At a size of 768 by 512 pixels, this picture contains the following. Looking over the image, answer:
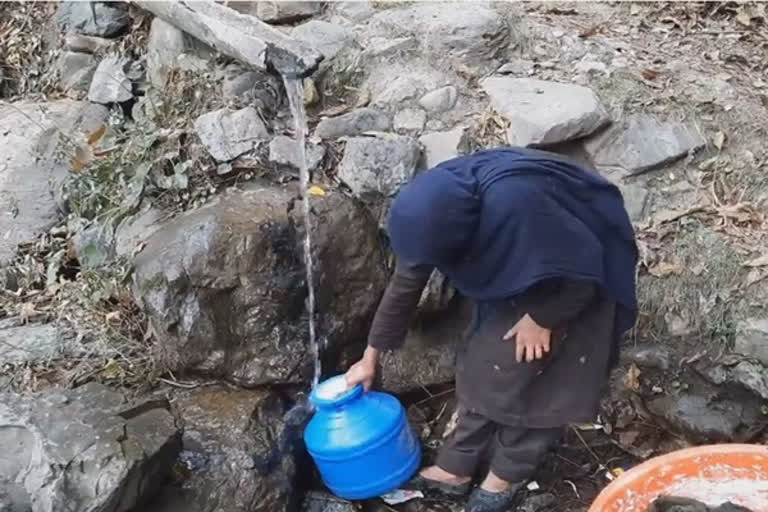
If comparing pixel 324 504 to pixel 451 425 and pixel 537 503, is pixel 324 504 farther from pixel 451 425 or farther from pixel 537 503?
pixel 537 503

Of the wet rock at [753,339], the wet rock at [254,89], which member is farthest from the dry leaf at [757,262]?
the wet rock at [254,89]

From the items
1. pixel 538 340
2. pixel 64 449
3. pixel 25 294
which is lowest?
pixel 25 294

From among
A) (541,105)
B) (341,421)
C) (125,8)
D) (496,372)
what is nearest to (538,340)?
(496,372)

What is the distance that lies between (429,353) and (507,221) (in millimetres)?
1228

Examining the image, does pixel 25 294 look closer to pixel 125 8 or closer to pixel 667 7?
pixel 125 8

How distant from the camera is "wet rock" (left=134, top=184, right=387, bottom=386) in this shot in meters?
3.48

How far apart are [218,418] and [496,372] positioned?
96 centimetres

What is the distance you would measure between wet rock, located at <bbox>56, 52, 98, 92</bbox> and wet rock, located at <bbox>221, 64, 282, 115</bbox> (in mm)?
1317

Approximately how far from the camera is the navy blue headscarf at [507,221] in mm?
2684

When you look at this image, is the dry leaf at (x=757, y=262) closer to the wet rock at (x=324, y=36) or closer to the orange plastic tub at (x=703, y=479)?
the orange plastic tub at (x=703, y=479)

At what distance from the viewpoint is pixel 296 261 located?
11.8 ft

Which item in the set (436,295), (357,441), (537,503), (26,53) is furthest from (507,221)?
(26,53)

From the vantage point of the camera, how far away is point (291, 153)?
12.8ft

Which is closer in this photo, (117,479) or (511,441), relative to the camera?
(117,479)
